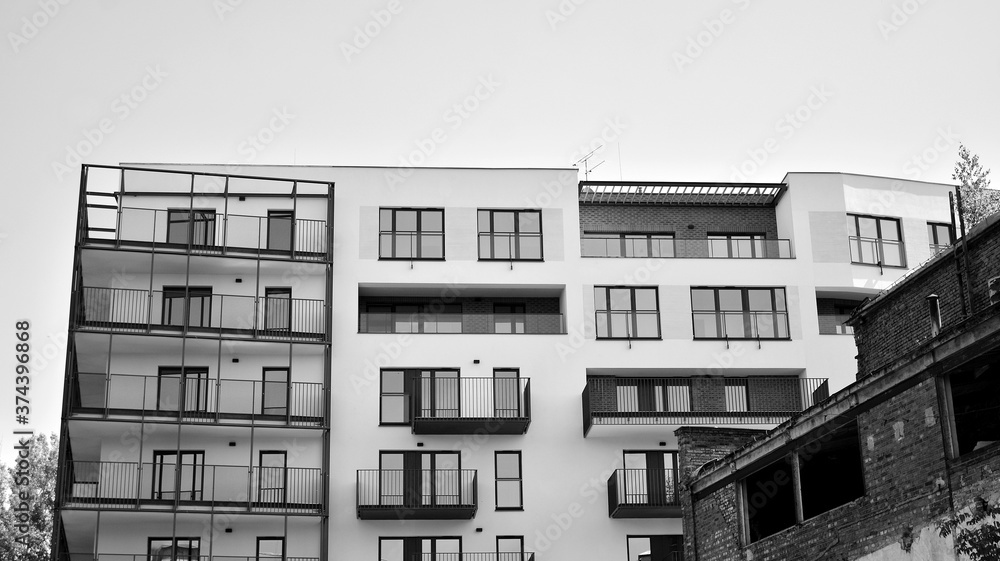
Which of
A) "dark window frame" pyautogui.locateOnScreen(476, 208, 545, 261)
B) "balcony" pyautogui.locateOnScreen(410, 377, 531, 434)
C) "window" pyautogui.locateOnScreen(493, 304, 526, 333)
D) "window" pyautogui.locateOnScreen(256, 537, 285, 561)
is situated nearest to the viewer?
"window" pyautogui.locateOnScreen(256, 537, 285, 561)

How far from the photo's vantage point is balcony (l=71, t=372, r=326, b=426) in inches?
1556

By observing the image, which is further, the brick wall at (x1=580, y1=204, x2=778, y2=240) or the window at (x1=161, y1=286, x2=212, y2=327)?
the brick wall at (x1=580, y1=204, x2=778, y2=240)

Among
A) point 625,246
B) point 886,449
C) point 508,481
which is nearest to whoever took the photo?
point 886,449

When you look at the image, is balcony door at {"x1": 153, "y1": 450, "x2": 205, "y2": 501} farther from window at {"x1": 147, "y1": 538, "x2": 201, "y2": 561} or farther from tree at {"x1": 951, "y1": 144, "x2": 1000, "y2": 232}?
tree at {"x1": 951, "y1": 144, "x2": 1000, "y2": 232}

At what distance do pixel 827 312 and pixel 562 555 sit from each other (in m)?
12.6

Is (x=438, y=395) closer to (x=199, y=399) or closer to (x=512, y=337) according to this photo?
(x=512, y=337)

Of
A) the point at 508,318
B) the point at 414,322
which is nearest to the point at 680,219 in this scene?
the point at 508,318

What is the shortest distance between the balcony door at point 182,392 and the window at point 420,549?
22.9 ft

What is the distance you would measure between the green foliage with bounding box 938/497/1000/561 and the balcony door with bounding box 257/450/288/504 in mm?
26004

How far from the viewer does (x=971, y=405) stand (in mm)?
17328

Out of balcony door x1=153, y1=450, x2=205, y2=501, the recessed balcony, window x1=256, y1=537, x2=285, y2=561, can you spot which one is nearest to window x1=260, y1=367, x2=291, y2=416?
the recessed balcony

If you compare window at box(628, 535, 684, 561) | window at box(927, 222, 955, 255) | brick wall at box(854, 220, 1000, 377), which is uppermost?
window at box(927, 222, 955, 255)

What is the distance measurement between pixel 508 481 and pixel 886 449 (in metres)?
23.1

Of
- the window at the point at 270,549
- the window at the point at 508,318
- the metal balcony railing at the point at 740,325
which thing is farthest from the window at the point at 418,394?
the metal balcony railing at the point at 740,325
